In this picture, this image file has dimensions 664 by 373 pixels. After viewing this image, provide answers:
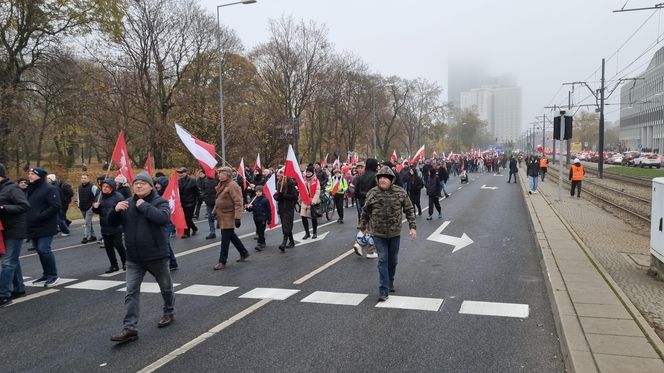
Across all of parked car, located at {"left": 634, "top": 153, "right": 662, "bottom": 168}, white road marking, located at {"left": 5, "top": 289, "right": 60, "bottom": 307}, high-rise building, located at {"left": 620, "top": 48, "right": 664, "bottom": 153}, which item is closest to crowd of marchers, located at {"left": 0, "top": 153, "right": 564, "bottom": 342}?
white road marking, located at {"left": 5, "top": 289, "right": 60, "bottom": 307}

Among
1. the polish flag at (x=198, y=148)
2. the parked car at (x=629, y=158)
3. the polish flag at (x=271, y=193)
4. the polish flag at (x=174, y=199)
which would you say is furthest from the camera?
the parked car at (x=629, y=158)

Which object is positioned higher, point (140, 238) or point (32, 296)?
point (140, 238)

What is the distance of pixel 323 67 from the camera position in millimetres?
46719

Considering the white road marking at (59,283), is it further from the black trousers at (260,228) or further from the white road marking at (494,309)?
the white road marking at (494,309)

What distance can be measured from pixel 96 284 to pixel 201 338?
356 cm

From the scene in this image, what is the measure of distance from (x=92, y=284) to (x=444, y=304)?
5.49 metres

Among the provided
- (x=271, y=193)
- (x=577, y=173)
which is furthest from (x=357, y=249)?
(x=577, y=173)

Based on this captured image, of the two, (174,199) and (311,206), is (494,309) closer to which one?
(174,199)

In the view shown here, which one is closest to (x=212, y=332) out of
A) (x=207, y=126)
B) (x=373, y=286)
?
(x=373, y=286)

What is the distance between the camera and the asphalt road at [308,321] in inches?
190

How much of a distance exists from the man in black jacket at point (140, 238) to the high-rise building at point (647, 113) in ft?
279

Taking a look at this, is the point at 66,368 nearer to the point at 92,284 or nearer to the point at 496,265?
the point at 92,284

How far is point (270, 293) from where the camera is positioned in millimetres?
7277

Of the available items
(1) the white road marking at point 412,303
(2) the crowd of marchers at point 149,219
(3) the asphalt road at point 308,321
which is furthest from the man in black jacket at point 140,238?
(1) the white road marking at point 412,303
